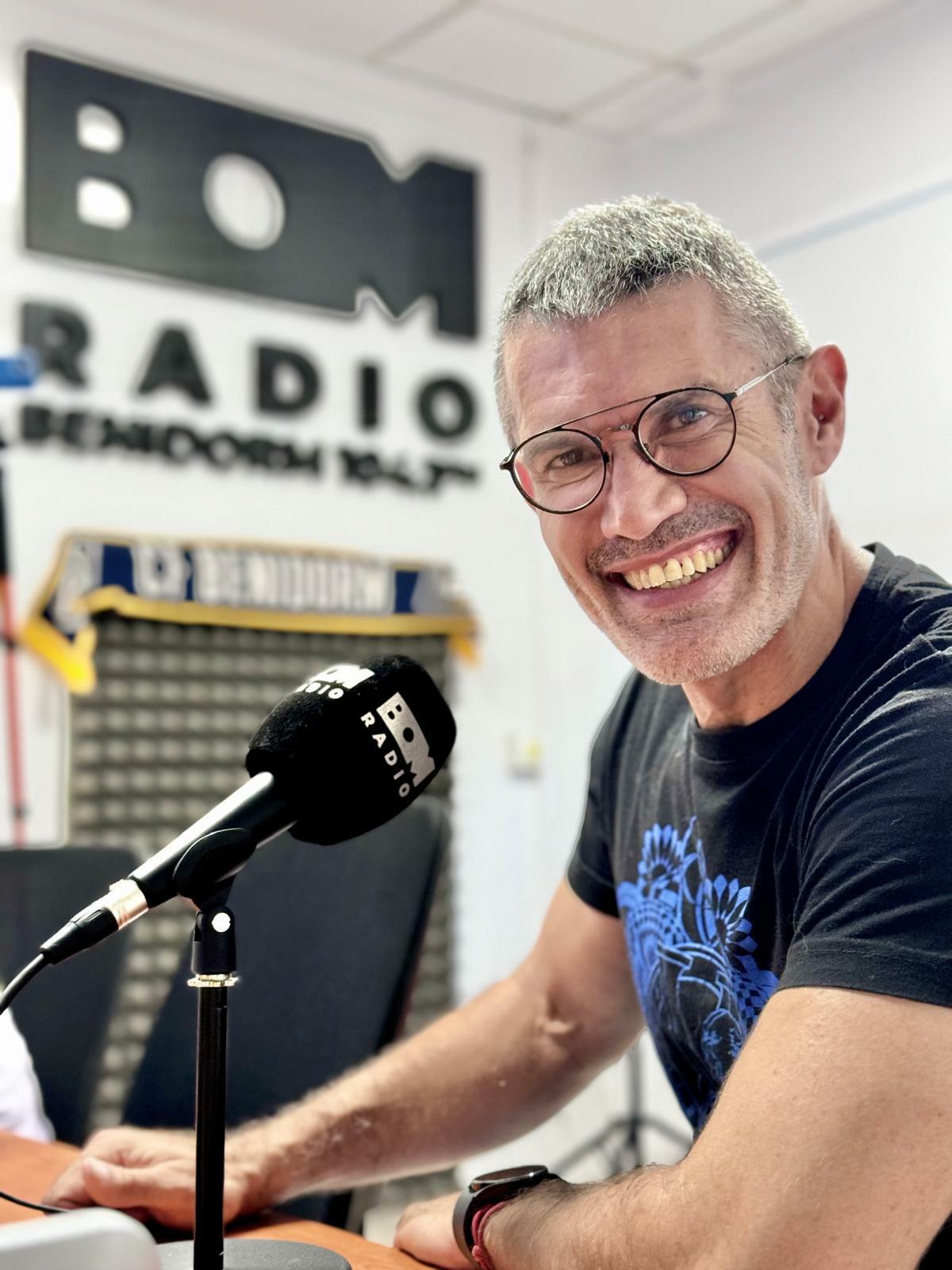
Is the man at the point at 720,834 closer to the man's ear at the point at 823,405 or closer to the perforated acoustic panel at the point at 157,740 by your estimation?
the man's ear at the point at 823,405

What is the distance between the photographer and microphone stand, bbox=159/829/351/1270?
940mm

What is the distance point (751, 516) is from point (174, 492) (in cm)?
248

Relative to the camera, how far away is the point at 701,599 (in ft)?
4.14

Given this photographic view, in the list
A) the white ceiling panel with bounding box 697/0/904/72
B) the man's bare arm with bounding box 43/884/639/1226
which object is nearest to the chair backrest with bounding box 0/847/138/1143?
the man's bare arm with bounding box 43/884/639/1226

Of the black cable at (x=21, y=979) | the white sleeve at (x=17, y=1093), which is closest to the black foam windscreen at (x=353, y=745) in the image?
the black cable at (x=21, y=979)

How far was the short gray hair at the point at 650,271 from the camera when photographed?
1240 mm

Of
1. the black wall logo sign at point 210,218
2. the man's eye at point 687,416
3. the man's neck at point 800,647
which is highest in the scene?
the black wall logo sign at point 210,218

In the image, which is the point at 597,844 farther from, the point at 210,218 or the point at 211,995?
the point at 210,218

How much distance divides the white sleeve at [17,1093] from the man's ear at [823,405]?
3.57ft

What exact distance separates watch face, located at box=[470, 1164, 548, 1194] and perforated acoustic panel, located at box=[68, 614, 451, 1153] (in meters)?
2.09

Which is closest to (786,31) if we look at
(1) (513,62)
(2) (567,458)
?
(1) (513,62)

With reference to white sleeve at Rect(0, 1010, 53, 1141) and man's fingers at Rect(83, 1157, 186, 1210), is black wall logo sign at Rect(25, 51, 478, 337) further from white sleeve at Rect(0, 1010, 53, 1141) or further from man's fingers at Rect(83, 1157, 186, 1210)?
man's fingers at Rect(83, 1157, 186, 1210)

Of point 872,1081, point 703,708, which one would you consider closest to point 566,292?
point 703,708

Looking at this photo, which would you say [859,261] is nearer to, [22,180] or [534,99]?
[534,99]
